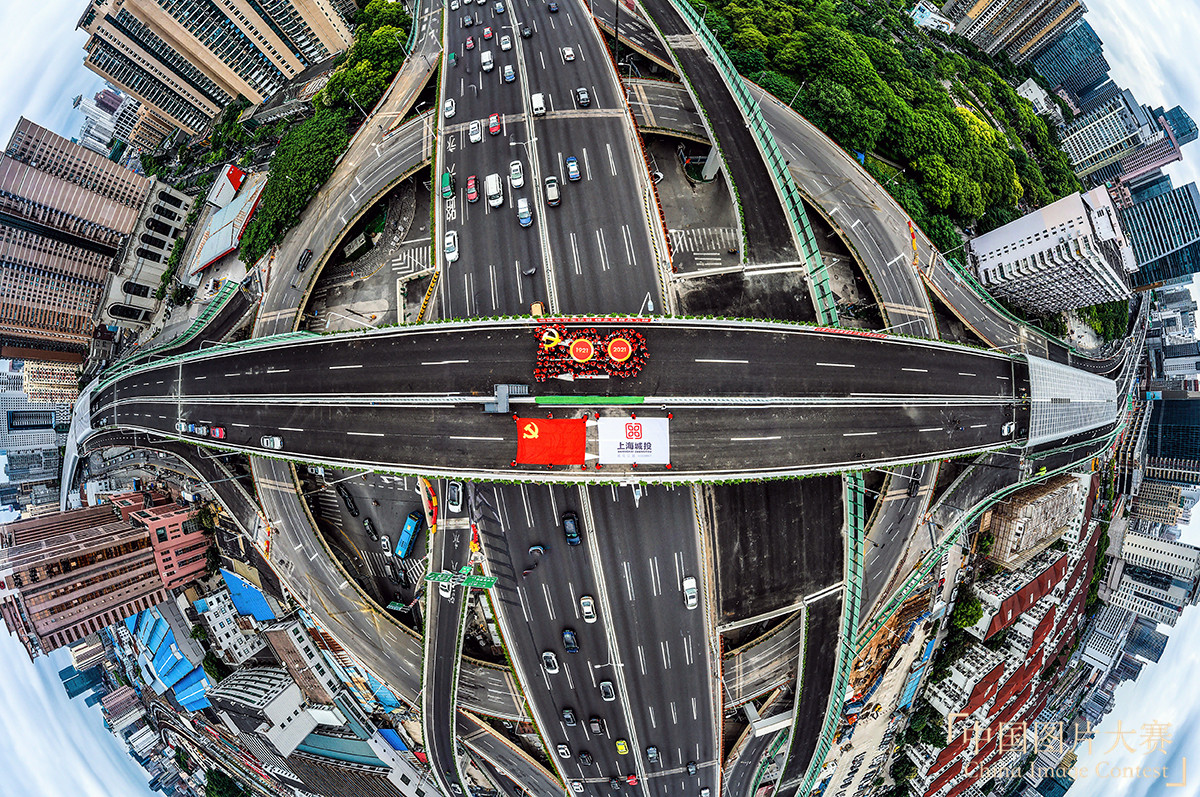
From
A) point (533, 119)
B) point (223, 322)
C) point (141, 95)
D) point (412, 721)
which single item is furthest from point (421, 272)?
point (141, 95)

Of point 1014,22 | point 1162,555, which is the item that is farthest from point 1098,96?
point 1162,555

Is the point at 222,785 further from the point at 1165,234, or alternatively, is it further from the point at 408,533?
the point at 1165,234

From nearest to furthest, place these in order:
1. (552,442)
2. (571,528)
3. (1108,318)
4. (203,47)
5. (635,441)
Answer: (635,441), (552,442), (571,528), (1108,318), (203,47)

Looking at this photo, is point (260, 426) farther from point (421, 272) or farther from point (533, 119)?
point (533, 119)

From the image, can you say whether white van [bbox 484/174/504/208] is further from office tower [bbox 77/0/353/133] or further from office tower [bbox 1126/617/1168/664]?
office tower [bbox 1126/617/1168/664]

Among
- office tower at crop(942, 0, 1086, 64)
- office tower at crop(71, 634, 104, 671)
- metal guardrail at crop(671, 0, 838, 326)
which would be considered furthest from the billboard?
office tower at crop(942, 0, 1086, 64)

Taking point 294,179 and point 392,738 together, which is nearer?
point 294,179
